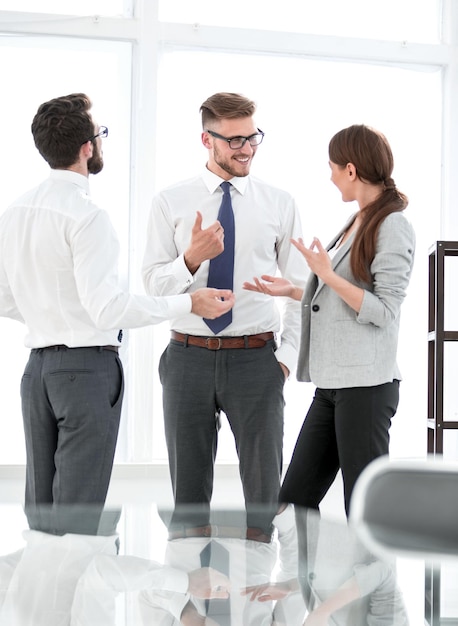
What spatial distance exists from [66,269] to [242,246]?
2.41 feet

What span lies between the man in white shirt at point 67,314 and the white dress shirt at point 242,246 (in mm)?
398

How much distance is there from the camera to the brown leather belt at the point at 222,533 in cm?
84

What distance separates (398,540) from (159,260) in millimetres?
2354

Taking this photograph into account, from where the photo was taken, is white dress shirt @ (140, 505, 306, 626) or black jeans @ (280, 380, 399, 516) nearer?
white dress shirt @ (140, 505, 306, 626)

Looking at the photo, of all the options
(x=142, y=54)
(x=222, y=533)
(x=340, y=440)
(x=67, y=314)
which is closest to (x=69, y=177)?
(x=67, y=314)

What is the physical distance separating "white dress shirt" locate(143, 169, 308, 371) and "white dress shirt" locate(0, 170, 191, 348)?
1.38 ft

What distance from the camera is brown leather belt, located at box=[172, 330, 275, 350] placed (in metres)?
2.59

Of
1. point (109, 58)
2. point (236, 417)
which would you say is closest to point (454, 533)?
point (236, 417)

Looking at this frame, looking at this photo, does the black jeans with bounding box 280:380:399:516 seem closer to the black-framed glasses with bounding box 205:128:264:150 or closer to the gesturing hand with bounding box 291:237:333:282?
the gesturing hand with bounding box 291:237:333:282

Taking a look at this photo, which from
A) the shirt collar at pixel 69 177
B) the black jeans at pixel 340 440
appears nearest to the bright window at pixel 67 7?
the shirt collar at pixel 69 177

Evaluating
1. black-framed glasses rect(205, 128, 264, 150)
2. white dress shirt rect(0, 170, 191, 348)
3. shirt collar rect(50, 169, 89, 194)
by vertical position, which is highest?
black-framed glasses rect(205, 128, 264, 150)

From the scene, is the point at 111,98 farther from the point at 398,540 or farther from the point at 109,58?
the point at 398,540

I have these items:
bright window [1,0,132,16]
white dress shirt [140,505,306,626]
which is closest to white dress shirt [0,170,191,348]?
white dress shirt [140,505,306,626]

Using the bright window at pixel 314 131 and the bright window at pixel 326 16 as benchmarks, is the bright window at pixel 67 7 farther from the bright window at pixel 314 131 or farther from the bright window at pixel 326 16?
the bright window at pixel 314 131
